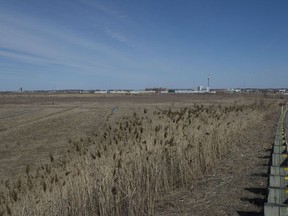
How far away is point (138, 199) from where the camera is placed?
6184 millimetres

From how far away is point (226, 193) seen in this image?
6719mm

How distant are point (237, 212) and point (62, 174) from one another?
13.1 feet

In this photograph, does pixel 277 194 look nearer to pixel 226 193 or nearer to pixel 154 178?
pixel 226 193

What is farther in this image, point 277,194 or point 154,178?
point 154,178

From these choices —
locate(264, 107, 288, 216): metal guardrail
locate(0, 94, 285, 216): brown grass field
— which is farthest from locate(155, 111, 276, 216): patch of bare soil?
locate(264, 107, 288, 216): metal guardrail

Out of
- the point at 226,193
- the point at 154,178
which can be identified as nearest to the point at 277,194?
the point at 226,193

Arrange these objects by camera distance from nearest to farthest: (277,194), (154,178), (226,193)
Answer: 1. (277,194)
2. (226,193)
3. (154,178)

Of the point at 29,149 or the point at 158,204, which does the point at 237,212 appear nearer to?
the point at 158,204

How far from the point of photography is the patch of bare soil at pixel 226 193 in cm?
592

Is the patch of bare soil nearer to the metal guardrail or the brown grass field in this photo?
the brown grass field

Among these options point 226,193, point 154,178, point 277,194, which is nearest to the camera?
point 277,194

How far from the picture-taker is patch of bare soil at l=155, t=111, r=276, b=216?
592cm

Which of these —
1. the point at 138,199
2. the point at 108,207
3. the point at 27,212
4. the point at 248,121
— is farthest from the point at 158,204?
the point at 248,121

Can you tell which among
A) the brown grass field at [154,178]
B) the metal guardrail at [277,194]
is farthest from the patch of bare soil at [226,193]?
the metal guardrail at [277,194]
